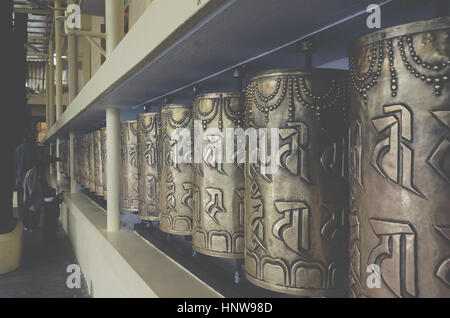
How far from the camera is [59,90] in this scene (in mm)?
5855

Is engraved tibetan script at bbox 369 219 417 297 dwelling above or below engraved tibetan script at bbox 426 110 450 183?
below

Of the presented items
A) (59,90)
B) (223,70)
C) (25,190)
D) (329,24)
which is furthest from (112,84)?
(59,90)

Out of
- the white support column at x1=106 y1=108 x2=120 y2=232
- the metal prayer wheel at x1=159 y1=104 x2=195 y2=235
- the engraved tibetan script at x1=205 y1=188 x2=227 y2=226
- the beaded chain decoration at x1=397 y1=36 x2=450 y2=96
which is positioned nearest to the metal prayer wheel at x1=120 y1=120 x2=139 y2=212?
the white support column at x1=106 y1=108 x2=120 y2=232

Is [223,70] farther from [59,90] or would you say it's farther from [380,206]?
[59,90]

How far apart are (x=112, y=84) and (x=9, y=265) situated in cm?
259

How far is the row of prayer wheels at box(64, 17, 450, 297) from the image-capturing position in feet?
1.48

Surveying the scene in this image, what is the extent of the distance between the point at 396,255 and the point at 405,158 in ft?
0.38

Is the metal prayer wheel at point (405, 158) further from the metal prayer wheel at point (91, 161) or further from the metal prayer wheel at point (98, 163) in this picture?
the metal prayer wheel at point (91, 161)

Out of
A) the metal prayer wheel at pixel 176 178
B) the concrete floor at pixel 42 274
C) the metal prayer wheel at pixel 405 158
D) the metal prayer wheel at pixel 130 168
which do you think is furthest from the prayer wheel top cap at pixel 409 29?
the concrete floor at pixel 42 274

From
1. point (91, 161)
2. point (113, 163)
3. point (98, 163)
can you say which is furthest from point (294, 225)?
point (91, 161)

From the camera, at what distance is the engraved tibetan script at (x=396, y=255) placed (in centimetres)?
47

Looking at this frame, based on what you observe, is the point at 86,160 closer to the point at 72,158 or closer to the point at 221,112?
the point at 72,158

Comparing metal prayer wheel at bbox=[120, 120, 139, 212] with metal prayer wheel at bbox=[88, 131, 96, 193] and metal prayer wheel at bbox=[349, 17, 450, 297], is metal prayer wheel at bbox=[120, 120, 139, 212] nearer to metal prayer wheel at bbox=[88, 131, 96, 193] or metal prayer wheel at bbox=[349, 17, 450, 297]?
metal prayer wheel at bbox=[88, 131, 96, 193]

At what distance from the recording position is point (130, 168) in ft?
5.51
